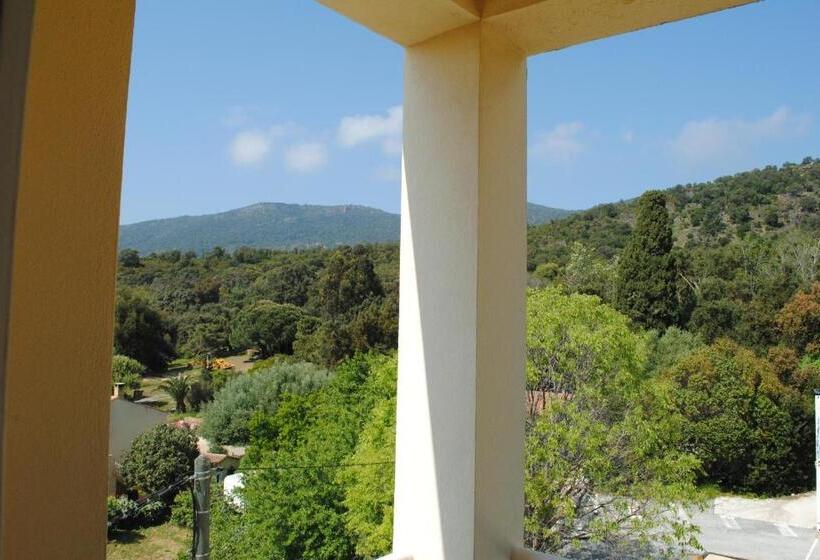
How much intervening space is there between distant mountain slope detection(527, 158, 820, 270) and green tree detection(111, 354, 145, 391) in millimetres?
3200

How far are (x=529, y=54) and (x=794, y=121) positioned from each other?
4.27 meters

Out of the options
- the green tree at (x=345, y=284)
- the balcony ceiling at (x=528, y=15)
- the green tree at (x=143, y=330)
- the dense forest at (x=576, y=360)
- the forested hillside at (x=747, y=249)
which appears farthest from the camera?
the green tree at (x=345, y=284)

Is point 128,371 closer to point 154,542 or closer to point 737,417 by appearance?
point 154,542

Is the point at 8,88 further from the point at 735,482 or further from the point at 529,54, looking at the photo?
the point at 735,482

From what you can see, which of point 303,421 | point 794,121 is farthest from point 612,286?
point 303,421

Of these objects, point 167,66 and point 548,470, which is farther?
point 167,66

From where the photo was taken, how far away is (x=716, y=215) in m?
4.17

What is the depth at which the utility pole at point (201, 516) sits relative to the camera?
1.91 m

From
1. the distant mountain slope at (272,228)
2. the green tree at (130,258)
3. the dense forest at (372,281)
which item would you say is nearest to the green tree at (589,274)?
the dense forest at (372,281)

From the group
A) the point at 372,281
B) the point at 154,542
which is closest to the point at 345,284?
the point at 372,281

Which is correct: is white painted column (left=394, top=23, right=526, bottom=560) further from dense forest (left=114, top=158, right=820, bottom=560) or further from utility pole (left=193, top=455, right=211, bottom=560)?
dense forest (left=114, top=158, right=820, bottom=560)

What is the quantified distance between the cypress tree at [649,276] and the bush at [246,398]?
7.64 feet

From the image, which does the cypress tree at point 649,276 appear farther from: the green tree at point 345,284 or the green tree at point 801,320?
the green tree at point 345,284

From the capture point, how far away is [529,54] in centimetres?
177
